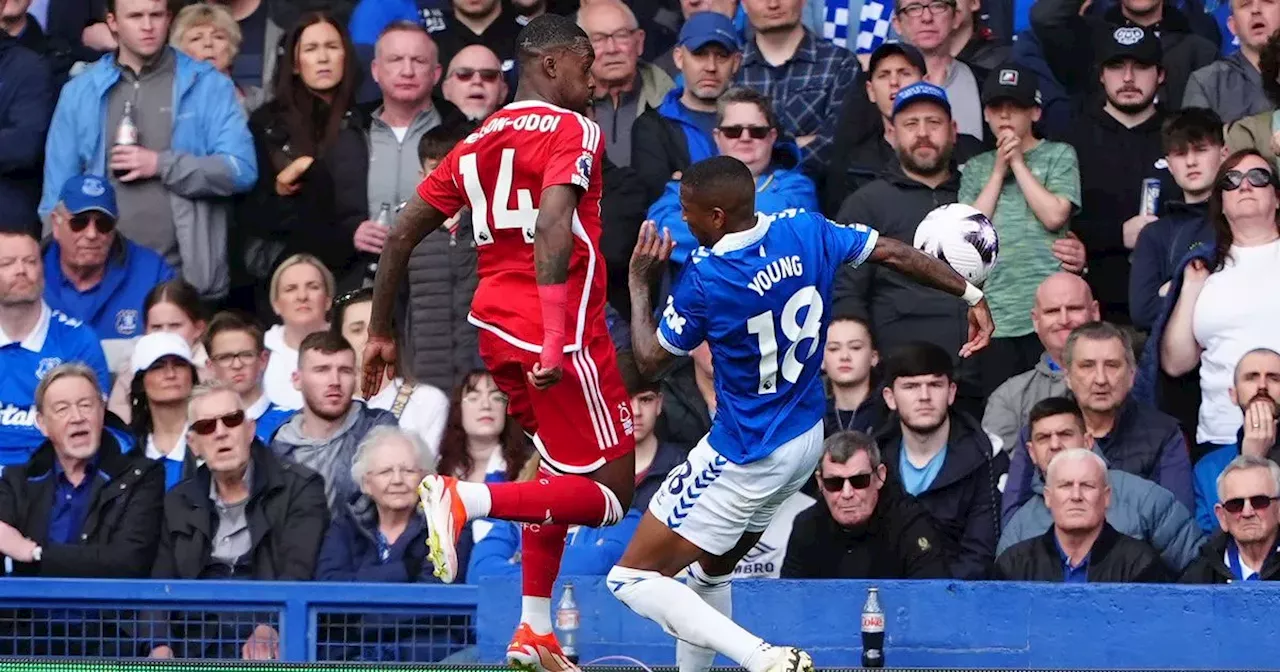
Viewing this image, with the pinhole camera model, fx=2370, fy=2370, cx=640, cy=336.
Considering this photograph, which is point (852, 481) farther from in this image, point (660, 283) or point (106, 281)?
point (106, 281)

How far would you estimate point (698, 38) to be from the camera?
1232 centimetres

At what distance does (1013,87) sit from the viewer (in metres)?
11.9

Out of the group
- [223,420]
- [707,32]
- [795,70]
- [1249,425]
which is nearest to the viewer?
[1249,425]

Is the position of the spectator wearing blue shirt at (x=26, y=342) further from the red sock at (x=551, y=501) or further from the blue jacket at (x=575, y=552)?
the red sock at (x=551, y=501)

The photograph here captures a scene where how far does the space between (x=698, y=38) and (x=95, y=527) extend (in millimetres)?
4076

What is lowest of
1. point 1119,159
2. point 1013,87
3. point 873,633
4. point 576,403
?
point 873,633

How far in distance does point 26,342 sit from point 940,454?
462 cm

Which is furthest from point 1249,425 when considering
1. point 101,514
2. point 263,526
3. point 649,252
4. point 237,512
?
point 101,514

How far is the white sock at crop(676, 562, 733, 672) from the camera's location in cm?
819

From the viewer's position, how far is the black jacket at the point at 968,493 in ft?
33.8

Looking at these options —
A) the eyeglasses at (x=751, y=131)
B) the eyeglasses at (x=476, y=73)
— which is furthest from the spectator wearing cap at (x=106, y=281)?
the eyeglasses at (x=751, y=131)

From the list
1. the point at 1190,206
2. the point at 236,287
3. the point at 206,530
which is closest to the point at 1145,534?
the point at 1190,206

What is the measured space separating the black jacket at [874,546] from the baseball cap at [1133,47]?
10.4 ft

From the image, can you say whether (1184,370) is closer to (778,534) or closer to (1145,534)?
(1145,534)
